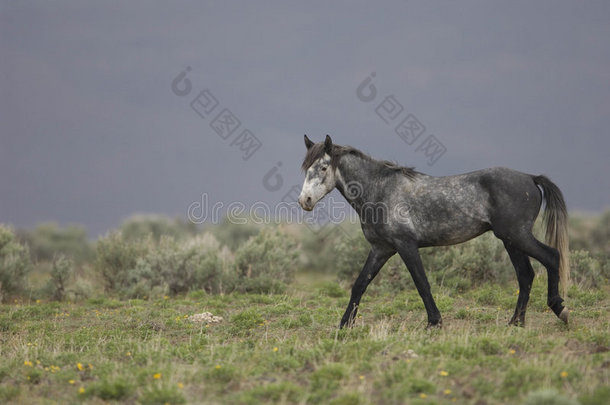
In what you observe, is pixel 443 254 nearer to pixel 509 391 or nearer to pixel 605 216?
pixel 509 391

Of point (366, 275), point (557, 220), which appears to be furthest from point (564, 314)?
point (366, 275)

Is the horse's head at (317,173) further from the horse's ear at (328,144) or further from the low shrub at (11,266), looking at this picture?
the low shrub at (11,266)

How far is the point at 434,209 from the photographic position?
8445mm

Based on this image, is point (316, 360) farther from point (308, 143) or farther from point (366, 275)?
point (308, 143)

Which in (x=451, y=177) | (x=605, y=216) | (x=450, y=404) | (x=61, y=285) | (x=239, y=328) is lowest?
(x=450, y=404)

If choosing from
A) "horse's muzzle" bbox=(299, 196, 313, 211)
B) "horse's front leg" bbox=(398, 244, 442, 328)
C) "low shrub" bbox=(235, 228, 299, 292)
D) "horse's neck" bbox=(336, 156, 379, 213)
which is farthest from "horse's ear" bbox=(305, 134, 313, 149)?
"low shrub" bbox=(235, 228, 299, 292)

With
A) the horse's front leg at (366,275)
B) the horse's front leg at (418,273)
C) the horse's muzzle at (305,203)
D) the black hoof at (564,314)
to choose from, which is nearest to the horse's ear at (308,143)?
the horse's muzzle at (305,203)

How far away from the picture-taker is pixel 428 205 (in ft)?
27.8

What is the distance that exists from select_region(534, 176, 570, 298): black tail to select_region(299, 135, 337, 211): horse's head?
303cm

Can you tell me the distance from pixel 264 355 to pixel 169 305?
5.83m

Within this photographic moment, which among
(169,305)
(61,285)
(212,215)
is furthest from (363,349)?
(61,285)

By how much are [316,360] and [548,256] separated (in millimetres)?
3651

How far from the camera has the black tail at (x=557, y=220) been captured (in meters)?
8.41

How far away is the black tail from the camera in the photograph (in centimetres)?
841
